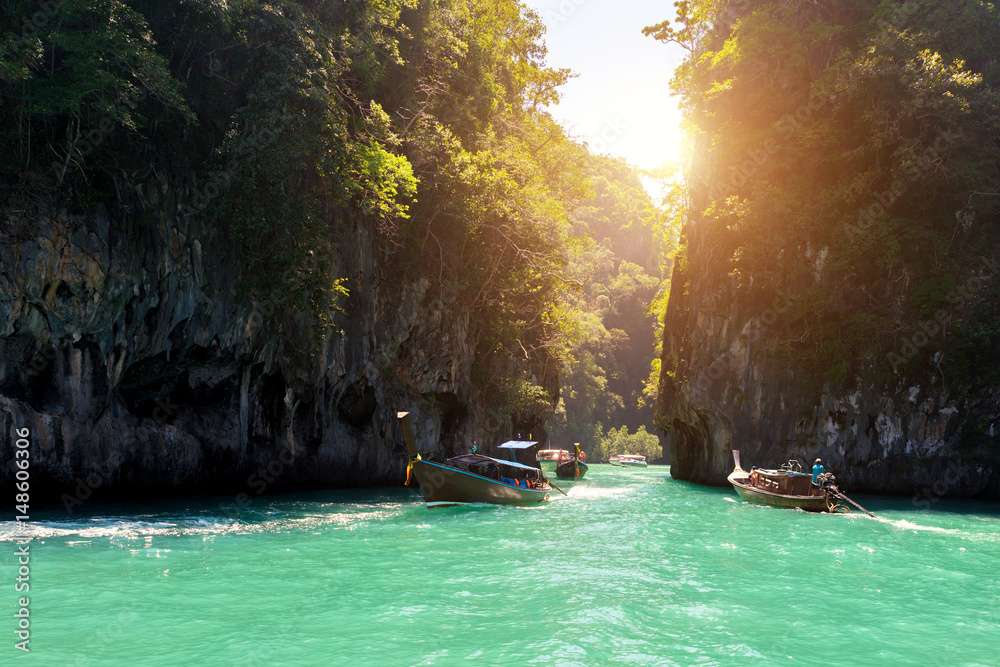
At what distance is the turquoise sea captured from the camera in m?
7.66

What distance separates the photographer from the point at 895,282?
27234mm

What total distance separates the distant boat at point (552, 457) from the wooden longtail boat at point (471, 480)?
47.4 ft

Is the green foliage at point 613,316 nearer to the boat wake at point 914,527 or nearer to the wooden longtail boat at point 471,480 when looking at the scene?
the wooden longtail boat at point 471,480

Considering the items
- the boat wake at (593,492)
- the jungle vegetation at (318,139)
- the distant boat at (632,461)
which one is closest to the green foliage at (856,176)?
the jungle vegetation at (318,139)

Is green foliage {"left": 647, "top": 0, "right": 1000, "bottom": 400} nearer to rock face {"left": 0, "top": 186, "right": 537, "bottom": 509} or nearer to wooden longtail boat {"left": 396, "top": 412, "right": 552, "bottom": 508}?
wooden longtail boat {"left": 396, "top": 412, "right": 552, "bottom": 508}

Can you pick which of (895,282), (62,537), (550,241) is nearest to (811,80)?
(895,282)

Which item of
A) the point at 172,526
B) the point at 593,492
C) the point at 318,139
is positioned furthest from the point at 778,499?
the point at 318,139

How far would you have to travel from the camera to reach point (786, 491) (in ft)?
72.2

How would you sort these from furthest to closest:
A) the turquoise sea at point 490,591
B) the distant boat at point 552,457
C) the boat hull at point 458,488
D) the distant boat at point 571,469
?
the distant boat at point 552,457 < the distant boat at point 571,469 < the boat hull at point 458,488 < the turquoise sea at point 490,591

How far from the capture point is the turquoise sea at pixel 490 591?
7656mm

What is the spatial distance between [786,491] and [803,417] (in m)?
7.38

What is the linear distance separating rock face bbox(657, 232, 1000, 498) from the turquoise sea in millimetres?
9384

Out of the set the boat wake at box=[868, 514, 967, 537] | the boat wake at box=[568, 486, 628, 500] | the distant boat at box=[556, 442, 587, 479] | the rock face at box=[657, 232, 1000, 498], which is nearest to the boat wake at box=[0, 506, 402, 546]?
the boat wake at box=[568, 486, 628, 500]

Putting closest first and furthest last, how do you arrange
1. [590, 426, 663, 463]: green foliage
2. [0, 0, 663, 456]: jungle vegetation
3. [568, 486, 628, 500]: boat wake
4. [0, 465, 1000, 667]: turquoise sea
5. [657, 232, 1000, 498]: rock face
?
[0, 465, 1000, 667]: turquoise sea → [0, 0, 663, 456]: jungle vegetation → [657, 232, 1000, 498]: rock face → [568, 486, 628, 500]: boat wake → [590, 426, 663, 463]: green foliage
